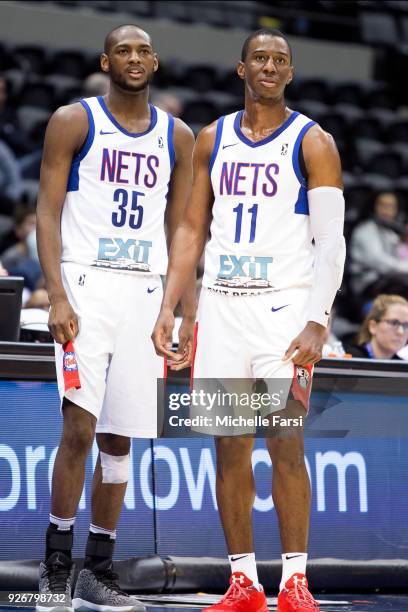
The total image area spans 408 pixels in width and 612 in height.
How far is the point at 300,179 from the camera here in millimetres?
4223

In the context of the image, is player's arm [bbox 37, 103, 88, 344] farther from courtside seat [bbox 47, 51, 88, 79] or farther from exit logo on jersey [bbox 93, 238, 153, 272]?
courtside seat [bbox 47, 51, 88, 79]

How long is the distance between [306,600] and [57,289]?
4.63 feet

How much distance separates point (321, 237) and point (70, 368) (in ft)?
3.32

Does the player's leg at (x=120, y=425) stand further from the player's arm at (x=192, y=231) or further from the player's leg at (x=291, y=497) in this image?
the player's leg at (x=291, y=497)

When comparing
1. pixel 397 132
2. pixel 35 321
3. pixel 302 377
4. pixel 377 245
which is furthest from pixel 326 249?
pixel 397 132

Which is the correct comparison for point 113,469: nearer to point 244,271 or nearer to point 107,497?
point 107,497

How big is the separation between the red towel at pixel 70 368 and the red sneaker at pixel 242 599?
0.90 metres

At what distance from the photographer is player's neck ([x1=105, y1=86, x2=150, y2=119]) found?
4578 mm

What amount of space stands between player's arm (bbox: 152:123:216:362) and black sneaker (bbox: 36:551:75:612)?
835 millimetres

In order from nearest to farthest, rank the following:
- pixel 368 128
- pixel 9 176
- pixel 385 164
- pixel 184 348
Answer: pixel 184 348
pixel 9 176
pixel 385 164
pixel 368 128

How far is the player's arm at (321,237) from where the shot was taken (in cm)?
414

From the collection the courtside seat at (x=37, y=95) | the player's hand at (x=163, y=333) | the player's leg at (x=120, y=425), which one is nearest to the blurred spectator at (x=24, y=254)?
the courtside seat at (x=37, y=95)

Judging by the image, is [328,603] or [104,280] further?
[328,603]

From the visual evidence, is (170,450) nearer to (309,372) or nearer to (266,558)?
(266,558)
